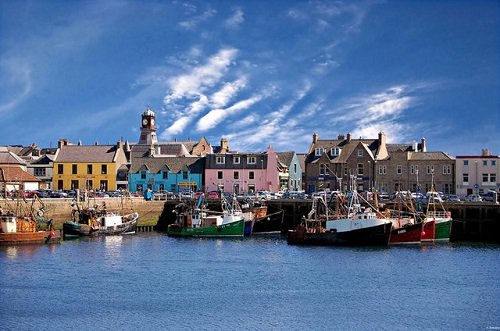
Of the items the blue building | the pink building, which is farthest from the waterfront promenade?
the blue building

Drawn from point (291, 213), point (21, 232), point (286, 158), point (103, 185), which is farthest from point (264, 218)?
point (103, 185)

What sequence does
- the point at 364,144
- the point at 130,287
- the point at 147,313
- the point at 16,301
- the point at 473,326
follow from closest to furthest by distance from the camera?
the point at 473,326 < the point at 147,313 < the point at 16,301 < the point at 130,287 < the point at 364,144

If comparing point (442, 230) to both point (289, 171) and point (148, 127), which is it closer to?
point (289, 171)

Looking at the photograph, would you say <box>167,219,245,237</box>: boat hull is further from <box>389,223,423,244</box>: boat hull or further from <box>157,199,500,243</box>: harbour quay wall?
<box>157,199,500,243</box>: harbour quay wall

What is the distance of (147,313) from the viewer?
36188mm

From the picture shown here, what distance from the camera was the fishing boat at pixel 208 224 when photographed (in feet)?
231

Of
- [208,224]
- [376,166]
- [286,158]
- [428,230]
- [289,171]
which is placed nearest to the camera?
[428,230]

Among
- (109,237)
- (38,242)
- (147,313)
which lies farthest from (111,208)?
(147,313)

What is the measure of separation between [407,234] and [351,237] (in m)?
4.72

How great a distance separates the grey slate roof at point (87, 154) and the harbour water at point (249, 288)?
128ft

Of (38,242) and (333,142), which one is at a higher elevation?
(333,142)

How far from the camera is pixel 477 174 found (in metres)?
87.2

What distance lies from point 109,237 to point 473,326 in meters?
42.6

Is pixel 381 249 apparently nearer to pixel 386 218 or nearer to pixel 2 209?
pixel 386 218
